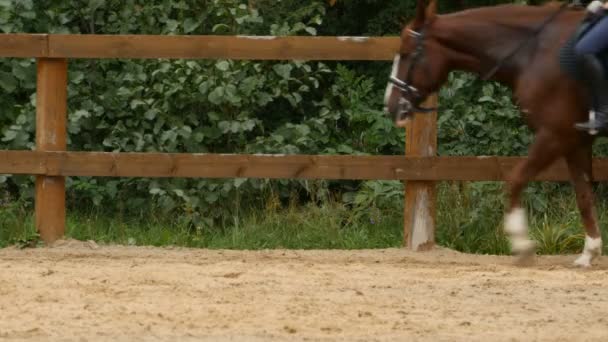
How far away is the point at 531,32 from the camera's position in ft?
29.5

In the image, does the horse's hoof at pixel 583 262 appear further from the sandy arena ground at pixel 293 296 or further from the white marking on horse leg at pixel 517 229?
the white marking on horse leg at pixel 517 229

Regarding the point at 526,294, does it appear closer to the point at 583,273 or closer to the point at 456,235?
the point at 583,273

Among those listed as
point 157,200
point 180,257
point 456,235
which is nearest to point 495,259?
point 456,235

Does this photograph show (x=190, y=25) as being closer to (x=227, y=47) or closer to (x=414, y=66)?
(x=227, y=47)

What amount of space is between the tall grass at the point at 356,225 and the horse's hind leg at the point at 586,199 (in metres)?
0.66

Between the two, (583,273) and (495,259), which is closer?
(583,273)

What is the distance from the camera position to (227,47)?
973 cm

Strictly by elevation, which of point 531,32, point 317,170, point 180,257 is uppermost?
point 531,32

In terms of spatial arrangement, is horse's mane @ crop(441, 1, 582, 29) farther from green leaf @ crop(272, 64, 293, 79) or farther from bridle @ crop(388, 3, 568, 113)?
green leaf @ crop(272, 64, 293, 79)

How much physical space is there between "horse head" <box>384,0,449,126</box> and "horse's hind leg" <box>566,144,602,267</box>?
3.73 feet

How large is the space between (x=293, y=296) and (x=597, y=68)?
107 inches

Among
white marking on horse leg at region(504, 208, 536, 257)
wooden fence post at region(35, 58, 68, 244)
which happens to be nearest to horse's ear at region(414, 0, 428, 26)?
white marking on horse leg at region(504, 208, 536, 257)

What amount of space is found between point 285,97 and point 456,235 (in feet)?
7.53

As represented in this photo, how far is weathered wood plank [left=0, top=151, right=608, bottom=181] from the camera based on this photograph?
967cm
